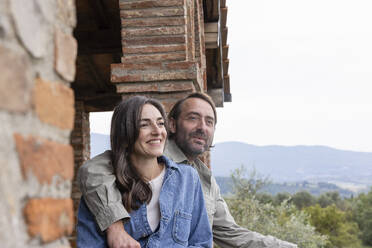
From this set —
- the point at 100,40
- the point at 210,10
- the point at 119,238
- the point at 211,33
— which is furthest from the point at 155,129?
the point at 211,33

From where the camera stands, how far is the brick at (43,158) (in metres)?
0.83

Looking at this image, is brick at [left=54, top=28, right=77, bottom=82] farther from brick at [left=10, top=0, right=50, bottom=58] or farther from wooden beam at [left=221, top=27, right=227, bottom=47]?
wooden beam at [left=221, top=27, right=227, bottom=47]

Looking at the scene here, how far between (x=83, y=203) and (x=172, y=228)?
423mm

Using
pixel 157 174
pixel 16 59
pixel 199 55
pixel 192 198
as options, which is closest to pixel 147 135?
pixel 157 174

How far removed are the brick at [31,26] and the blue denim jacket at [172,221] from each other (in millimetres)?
1222

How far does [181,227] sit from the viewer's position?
2.06 meters

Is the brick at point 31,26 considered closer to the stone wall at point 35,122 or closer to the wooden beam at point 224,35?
the stone wall at point 35,122

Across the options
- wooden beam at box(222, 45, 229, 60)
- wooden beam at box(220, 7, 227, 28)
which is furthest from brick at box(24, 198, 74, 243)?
wooden beam at box(222, 45, 229, 60)

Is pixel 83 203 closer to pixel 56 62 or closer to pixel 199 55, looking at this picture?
pixel 56 62

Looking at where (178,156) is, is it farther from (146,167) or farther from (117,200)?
(117,200)

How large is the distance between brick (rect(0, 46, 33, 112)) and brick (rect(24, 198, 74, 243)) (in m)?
0.19

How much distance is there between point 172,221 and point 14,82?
1.36 m

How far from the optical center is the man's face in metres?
2.83

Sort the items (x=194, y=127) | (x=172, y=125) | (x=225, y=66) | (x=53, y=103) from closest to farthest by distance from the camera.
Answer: (x=53, y=103), (x=194, y=127), (x=172, y=125), (x=225, y=66)
